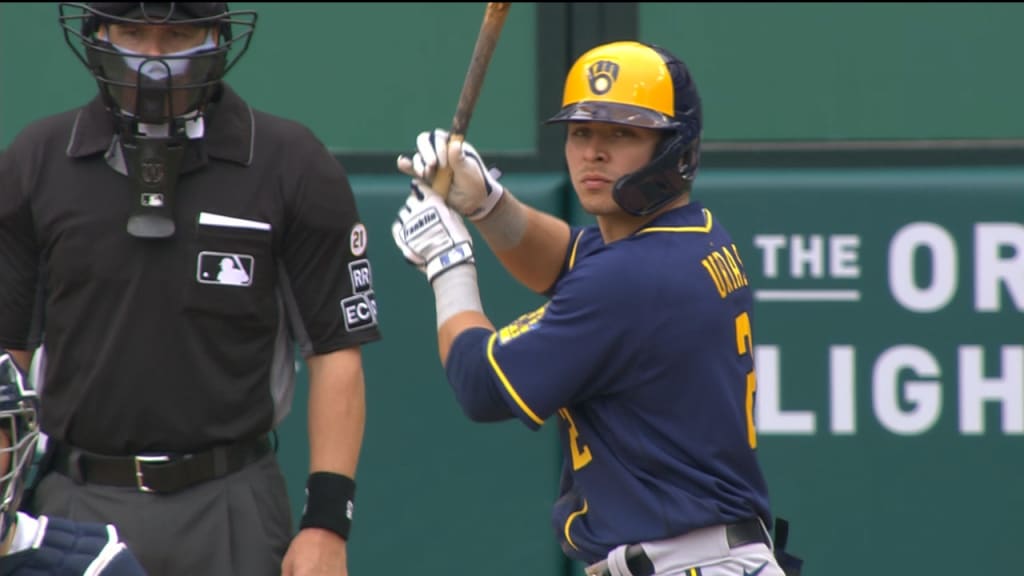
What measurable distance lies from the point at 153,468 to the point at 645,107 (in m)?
1.19

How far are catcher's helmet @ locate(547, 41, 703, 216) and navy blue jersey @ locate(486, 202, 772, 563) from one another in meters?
0.07

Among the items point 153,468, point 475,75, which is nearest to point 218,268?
point 153,468

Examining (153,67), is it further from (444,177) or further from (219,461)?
(219,461)

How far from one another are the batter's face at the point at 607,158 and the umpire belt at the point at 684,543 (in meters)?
0.63

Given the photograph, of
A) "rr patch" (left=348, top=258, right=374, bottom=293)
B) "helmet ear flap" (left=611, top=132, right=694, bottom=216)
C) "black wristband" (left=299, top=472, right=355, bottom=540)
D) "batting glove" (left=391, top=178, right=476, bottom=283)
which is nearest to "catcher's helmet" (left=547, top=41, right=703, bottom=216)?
"helmet ear flap" (left=611, top=132, right=694, bottom=216)

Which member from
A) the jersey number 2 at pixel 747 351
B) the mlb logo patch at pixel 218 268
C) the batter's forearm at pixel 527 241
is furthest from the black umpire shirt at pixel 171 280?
the jersey number 2 at pixel 747 351

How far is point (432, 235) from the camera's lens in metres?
3.40

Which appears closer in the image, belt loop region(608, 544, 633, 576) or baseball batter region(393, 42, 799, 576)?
baseball batter region(393, 42, 799, 576)

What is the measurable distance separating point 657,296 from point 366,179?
1.95 metres

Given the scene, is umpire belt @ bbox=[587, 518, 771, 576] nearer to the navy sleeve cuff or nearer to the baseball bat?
the navy sleeve cuff

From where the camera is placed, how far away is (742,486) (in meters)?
3.34

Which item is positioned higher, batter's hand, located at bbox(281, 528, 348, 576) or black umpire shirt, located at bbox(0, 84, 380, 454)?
black umpire shirt, located at bbox(0, 84, 380, 454)

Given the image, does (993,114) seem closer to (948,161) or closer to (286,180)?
(948,161)

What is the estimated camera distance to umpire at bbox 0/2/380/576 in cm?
346
